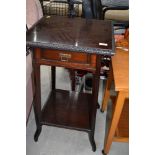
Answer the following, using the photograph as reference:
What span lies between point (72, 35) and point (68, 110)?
60 centimetres

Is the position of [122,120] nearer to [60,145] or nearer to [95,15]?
[60,145]

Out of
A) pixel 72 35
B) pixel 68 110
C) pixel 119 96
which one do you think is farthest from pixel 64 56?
pixel 68 110

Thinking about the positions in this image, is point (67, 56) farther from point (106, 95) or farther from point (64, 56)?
point (106, 95)

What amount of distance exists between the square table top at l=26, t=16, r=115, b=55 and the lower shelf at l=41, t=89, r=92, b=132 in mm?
574

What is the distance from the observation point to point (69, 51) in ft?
3.24

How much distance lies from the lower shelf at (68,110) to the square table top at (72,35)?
0.57 metres

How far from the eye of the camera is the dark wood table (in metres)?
0.95

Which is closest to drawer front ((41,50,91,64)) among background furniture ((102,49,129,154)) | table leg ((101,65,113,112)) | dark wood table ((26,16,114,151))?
dark wood table ((26,16,114,151))

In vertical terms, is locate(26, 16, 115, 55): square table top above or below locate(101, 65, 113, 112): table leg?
above

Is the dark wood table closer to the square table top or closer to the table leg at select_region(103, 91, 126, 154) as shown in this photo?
the square table top
